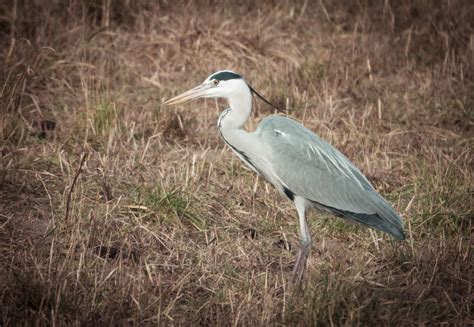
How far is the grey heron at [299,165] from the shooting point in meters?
4.64

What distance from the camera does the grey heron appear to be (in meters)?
4.64

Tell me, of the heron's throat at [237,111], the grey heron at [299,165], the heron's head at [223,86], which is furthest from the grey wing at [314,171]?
the heron's head at [223,86]

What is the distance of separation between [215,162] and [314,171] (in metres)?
1.37

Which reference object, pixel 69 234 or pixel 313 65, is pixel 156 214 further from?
pixel 313 65

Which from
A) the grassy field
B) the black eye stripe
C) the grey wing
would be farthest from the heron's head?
the grassy field

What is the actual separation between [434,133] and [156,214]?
290cm

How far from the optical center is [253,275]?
14.2ft

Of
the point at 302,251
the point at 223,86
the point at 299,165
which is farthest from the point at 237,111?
the point at 302,251

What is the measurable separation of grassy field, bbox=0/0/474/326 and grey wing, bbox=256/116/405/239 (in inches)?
13.0

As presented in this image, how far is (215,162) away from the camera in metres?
5.98

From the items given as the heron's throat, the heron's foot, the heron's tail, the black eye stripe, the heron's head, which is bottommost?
the heron's foot

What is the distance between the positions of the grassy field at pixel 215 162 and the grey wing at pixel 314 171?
33cm

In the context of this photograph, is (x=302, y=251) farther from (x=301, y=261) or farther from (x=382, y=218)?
(x=382, y=218)

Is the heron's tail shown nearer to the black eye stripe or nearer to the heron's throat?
the heron's throat
